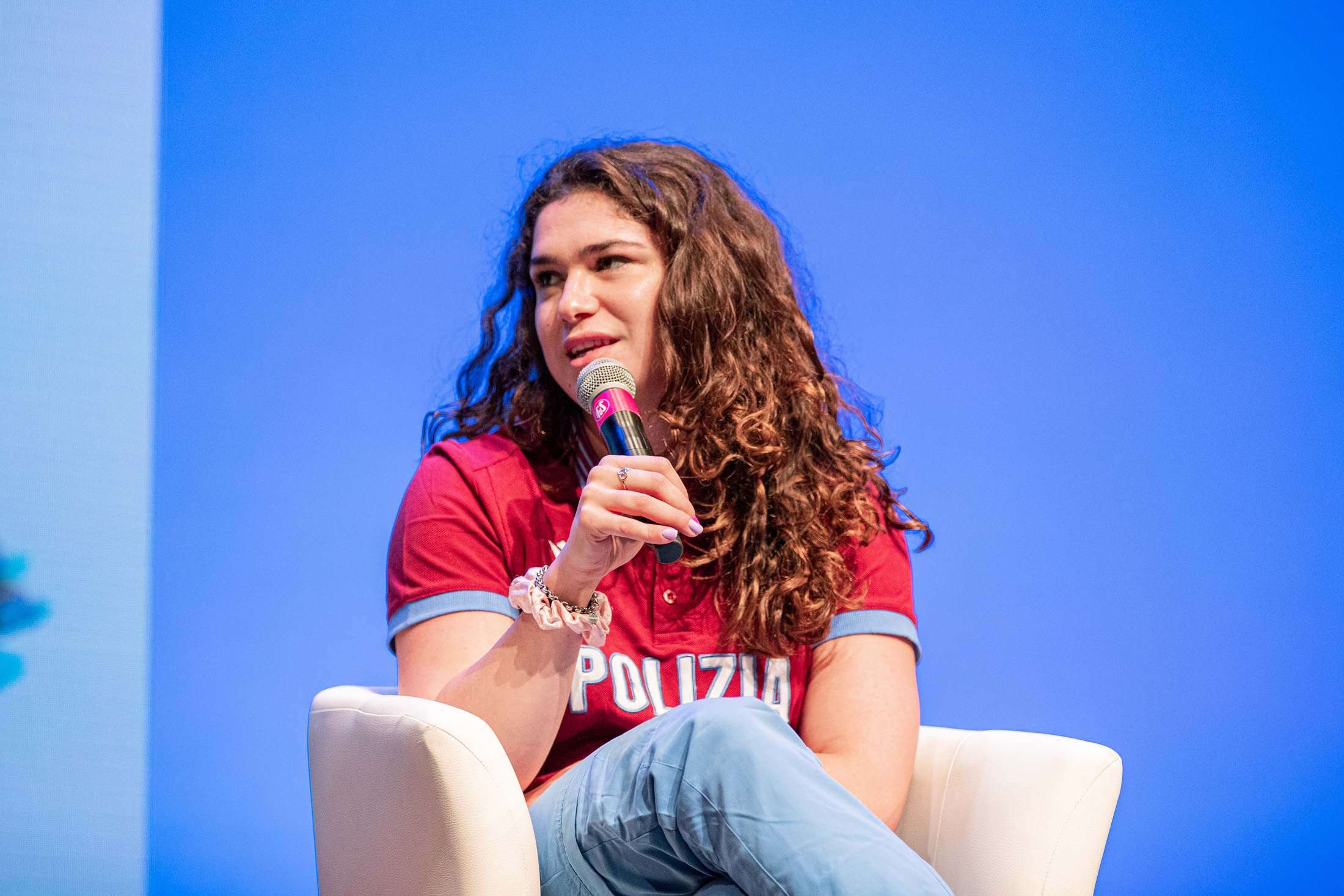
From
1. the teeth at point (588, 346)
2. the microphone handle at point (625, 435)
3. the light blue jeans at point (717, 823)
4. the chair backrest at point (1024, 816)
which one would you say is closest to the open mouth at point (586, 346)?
the teeth at point (588, 346)

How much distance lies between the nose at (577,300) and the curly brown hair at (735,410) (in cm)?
9

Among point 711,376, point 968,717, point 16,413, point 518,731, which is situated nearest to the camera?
point 518,731

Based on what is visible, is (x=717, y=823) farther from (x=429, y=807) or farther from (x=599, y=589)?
(x=599, y=589)

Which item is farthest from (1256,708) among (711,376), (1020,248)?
(711,376)

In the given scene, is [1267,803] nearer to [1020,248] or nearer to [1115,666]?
[1115,666]

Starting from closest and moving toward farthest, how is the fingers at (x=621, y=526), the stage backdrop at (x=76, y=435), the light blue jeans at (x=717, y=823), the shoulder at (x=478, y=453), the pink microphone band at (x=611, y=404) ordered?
the light blue jeans at (x=717, y=823)
the fingers at (x=621, y=526)
the pink microphone band at (x=611, y=404)
the shoulder at (x=478, y=453)
the stage backdrop at (x=76, y=435)

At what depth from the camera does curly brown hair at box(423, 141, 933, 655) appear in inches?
52.5

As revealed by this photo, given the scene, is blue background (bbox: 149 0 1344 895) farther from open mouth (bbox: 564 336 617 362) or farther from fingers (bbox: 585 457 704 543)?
fingers (bbox: 585 457 704 543)

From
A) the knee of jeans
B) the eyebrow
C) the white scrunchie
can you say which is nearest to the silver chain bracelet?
the white scrunchie

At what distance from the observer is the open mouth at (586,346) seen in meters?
1.34

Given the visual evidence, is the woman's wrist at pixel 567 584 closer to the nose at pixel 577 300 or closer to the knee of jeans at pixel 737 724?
the knee of jeans at pixel 737 724

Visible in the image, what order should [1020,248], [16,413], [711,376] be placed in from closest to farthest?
[711,376]
[16,413]
[1020,248]

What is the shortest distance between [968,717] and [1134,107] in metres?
1.34

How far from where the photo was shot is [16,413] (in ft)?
6.12
